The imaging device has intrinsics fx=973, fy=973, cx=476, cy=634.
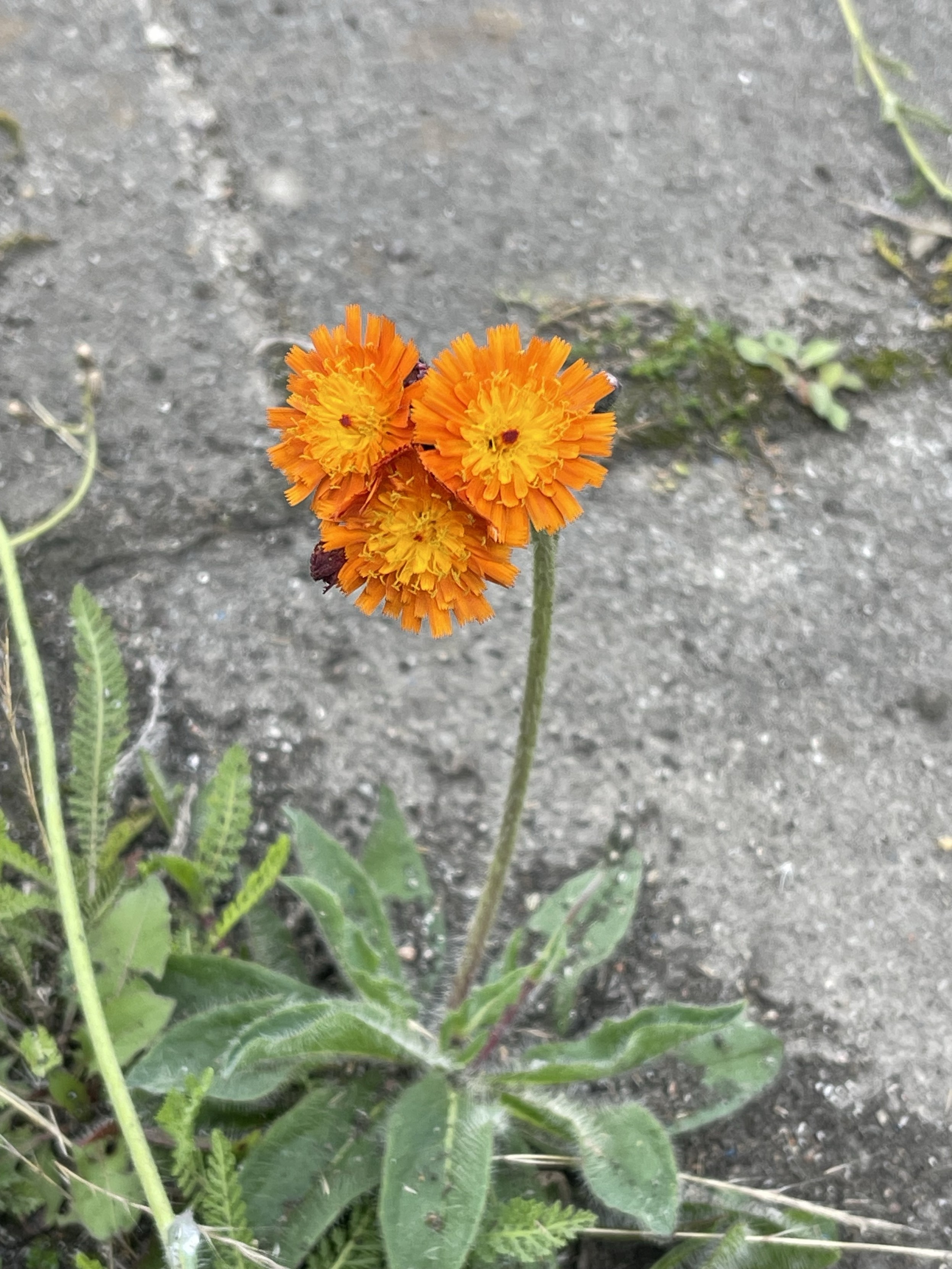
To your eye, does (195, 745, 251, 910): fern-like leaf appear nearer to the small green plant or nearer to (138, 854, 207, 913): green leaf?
(138, 854, 207, 913): green leaf

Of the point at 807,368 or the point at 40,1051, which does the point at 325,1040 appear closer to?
the point at 40,1051

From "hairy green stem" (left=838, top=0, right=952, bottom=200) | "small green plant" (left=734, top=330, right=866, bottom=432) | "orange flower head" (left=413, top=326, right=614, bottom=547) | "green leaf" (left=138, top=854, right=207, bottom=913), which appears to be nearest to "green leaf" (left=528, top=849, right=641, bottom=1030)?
"green leaf" (left=138, top=854, right=207, bottom=913)

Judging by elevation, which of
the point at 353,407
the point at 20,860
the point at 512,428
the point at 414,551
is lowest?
the point at 20,860

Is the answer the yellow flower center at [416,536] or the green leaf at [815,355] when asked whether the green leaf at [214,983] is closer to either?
the yellow flower center at [416,536]

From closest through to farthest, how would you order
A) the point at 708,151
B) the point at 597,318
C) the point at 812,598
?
the point at 812,598, the point at 597,318, the point at 708,151

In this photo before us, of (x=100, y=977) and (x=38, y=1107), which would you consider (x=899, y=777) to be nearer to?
(x=100, y=977)

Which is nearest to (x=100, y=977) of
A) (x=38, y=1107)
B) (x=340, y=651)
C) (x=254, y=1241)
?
(x=38, y=1107)

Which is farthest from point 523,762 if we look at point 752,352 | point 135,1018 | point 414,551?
point 752,352

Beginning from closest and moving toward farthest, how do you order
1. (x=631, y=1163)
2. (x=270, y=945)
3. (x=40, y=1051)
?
(x=40, y=1051) < (x=631, y=1163) < (x=270, y=945)
